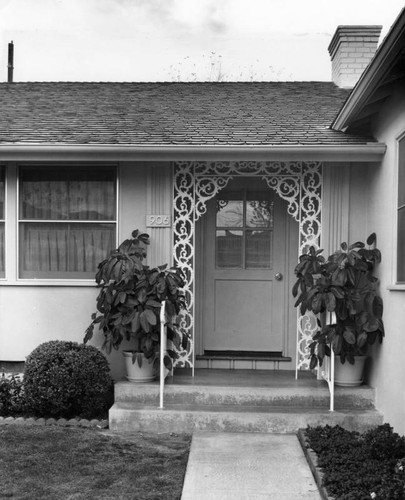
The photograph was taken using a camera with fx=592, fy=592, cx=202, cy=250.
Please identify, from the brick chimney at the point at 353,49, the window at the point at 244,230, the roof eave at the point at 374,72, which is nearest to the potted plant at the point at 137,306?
the window at the point at 244,230

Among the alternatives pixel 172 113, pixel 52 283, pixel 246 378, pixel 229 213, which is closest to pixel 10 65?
pixel 172 113

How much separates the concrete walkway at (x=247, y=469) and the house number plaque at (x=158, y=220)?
2.27 meters

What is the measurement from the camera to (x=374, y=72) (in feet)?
15.3

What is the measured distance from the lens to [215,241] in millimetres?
7352

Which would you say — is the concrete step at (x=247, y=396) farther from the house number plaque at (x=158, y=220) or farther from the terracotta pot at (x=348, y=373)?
the house number plaque at (x=158, y=220)

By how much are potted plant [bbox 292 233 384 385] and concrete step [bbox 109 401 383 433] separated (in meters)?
0.51

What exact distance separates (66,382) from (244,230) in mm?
2863

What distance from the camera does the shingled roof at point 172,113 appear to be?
6277 millimetres

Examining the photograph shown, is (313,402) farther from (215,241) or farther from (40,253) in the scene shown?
(40,253)

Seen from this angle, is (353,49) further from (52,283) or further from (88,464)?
(88,464)

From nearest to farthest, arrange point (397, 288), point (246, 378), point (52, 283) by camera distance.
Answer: point (397, 288) < point (246, 378) < point (52, 283)

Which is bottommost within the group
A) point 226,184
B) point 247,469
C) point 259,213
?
point 247,469

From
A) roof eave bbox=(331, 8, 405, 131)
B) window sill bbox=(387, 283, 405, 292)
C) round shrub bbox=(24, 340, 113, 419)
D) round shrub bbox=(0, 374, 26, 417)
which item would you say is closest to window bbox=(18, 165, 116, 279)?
round shrub bbox=(24, 340, 113, 419)

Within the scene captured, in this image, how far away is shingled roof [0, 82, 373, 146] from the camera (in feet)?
20.6
